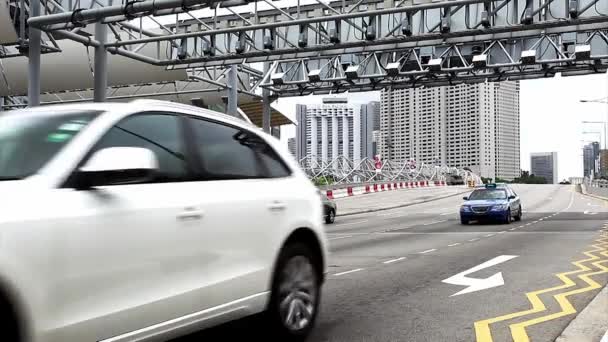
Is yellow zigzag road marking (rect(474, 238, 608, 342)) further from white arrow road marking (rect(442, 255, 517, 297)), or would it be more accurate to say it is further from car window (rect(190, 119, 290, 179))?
car window (rect(190, 119, 290, 179))

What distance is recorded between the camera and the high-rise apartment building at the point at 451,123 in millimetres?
115125

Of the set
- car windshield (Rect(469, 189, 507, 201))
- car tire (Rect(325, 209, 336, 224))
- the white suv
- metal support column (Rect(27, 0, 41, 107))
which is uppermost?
metal support column (Rect(27, 0, 41, 107))

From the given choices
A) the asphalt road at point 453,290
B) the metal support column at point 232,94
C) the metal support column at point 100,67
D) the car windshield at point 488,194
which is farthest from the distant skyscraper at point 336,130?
the asphalt road at point 453,290

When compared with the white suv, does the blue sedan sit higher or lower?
lower

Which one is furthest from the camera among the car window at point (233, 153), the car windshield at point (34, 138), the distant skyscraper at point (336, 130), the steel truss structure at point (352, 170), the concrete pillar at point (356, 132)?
the concrete pillar at point (356, 132)

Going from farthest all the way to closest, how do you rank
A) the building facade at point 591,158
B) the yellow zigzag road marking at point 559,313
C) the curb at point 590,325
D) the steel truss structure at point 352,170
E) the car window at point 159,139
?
the building facade at point 591,158
the steel truss structure at point 352,170
the yellow zigzag road marking at point 559,313
the curb at point 590,325
the car window at point 159,139

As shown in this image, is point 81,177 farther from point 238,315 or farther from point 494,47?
point 494,47

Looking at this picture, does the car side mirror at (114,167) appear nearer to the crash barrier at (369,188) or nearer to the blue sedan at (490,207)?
the blue sedan at (490,207)

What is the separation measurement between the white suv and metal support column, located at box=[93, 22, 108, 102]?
18.2 metres

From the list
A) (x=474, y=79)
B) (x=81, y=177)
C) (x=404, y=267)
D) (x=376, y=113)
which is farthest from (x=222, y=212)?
(x=376, y=113)

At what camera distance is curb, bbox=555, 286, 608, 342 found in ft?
18.7

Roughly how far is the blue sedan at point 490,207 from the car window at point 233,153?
19.1 meters

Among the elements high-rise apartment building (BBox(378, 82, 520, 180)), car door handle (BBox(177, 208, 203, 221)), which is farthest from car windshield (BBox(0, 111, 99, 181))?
high-rise apartment building (BBox(378, 82, 520, 180))

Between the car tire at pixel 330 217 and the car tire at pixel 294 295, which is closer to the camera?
the car tire at pixel 294 295
